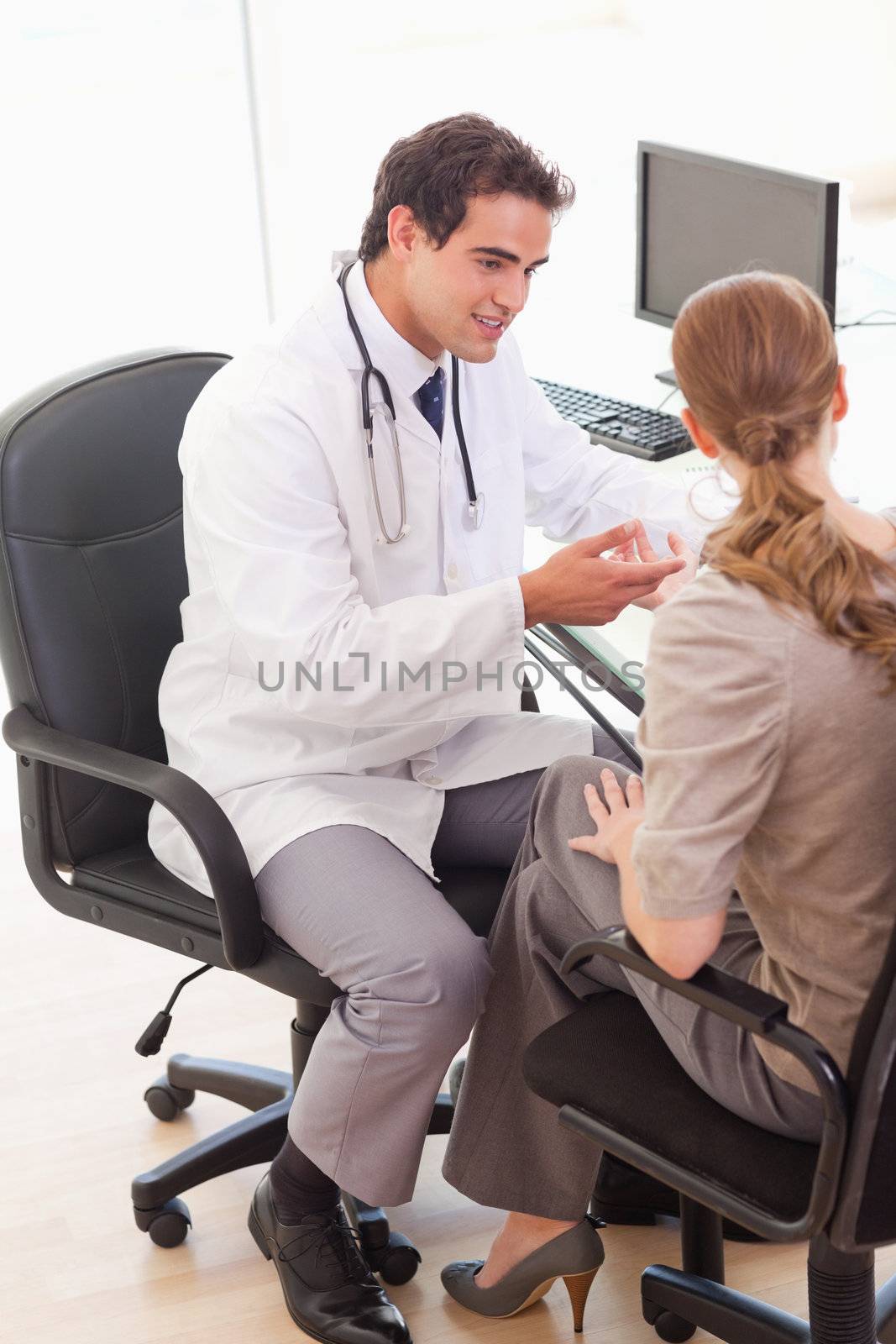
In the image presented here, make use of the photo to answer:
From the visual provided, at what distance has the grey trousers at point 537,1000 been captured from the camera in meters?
1.60

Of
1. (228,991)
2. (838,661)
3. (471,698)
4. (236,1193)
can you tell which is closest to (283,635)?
(471,698)

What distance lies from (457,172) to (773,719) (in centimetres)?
87

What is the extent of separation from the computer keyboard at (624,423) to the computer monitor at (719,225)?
292mm

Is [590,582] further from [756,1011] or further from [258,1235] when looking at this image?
[258,1235]

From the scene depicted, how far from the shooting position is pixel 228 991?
2.50 m

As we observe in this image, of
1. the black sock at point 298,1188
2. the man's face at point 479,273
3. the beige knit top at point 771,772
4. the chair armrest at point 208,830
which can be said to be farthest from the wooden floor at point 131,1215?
the man's face at point 479,273

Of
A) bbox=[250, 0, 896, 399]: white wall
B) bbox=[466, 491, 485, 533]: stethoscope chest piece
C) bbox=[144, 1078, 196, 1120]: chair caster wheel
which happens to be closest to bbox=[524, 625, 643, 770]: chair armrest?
bbox=[466, 491, 485, 533]: stethoscope chest piece

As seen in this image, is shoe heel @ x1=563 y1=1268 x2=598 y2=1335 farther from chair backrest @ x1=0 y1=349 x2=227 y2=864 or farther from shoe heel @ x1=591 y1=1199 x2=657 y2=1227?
chair backrest @ x1=0 y1=349 x2=227 y2=864

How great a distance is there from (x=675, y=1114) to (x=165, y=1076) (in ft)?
3.53

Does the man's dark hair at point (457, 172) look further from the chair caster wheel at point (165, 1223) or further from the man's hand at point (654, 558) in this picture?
the chair caster wheel at point (165, 1223)

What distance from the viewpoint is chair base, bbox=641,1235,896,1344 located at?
147 cm

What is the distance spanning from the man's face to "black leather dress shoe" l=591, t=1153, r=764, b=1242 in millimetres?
1016

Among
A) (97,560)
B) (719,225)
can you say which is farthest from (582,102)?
(97,560)

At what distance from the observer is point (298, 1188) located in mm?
1816
